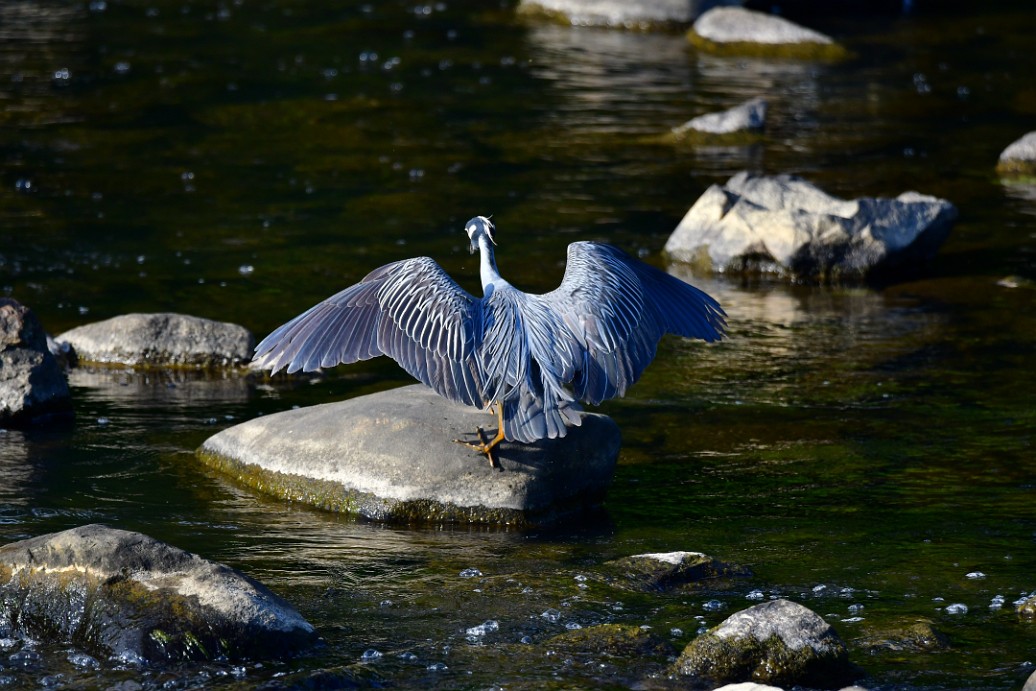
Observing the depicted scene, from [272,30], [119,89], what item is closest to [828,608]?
[119,89]

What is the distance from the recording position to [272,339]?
24.5ft

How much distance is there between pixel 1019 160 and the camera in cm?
1518

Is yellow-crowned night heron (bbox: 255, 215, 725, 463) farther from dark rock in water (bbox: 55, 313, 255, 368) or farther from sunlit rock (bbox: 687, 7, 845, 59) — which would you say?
sunlit rock (bbox: 687, 7, 845, 59)

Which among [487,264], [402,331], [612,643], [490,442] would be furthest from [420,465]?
[612,643]

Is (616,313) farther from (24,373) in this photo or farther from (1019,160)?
(1019,160)

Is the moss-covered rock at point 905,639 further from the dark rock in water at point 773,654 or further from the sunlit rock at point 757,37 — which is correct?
the sunlit rock at point 757,37

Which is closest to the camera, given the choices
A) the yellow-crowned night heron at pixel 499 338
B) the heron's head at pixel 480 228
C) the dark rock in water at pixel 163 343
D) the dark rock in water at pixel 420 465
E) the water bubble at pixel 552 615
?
the water bubble at pixel 552 615

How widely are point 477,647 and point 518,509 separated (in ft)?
5.01

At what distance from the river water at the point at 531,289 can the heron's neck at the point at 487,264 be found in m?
1.25

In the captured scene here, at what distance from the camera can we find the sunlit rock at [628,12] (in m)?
22.8

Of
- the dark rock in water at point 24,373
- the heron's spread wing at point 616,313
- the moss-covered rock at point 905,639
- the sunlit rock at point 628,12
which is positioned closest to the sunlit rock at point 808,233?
the heron's spread wing at point 616,313

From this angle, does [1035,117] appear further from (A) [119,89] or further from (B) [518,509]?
(B) [518,509]

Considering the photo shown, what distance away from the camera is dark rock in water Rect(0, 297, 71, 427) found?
856 cm

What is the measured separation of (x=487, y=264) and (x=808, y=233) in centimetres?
483
